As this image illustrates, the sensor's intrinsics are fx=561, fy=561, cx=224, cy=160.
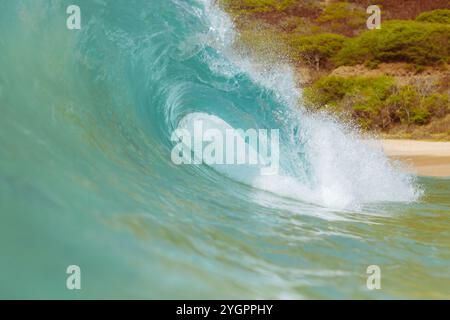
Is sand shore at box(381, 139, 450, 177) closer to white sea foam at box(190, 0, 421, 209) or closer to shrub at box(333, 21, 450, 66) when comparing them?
white sea foam at box(190, 0, 421, 209)

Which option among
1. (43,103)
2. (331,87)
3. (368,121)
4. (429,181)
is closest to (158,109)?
(43,103)

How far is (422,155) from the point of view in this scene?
1712 centimetres

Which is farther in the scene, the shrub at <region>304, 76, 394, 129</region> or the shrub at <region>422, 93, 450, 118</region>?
the shrub at <region>304, 76, 394, 129</region>

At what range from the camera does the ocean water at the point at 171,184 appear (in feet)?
10.9

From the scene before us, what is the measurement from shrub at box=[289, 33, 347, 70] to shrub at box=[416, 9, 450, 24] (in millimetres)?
5237

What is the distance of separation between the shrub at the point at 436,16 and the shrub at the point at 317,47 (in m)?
5.24

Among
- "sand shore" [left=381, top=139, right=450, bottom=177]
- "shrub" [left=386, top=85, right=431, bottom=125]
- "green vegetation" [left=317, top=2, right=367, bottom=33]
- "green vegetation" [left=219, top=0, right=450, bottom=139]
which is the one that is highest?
"green vegetation" [left=317, top=2, right=367, bottom=33]

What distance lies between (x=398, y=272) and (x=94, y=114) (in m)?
3.61

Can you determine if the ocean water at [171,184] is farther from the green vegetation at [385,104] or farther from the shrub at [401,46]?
the shrub at [401,46]

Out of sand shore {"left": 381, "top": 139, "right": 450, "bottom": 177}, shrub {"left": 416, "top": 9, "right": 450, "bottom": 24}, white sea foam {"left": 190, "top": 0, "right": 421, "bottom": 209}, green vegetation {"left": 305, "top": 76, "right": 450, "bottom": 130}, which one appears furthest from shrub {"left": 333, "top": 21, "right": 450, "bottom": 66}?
white sea foam {"left": 190, "top": 0, "right": 421, "bottom": 209}

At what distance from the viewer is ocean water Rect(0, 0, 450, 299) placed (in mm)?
3322

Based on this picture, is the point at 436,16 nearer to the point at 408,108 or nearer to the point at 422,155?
the point at 408,108
